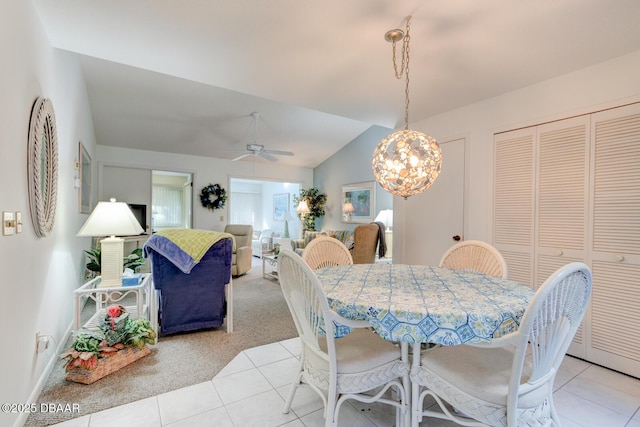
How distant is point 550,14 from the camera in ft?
6.07

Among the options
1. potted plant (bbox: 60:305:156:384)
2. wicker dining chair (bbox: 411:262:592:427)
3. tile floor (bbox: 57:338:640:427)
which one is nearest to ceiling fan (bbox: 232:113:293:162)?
potted plant (bbox: 60:305:156:384)

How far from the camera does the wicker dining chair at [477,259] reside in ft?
6.53

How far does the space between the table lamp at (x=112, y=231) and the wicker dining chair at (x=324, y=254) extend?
1.47 metres

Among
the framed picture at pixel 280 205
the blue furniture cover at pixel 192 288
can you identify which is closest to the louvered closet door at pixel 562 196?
the blue furniture cover at pixel 192 288

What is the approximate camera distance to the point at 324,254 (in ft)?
→ 7.62

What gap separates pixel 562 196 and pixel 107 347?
372cm

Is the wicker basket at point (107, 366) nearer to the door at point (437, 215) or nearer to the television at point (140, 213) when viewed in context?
the door at point (437, 215)

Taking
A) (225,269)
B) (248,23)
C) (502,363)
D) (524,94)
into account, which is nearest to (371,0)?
(248,23)

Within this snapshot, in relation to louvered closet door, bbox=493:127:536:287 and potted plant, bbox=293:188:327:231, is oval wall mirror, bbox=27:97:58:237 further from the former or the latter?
potted plant, bbox=293:188:327:231

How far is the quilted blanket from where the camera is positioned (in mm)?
2461

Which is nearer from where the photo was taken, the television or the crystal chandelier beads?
the crystal chandelier beads

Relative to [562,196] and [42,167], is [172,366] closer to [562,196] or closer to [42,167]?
[42,167]

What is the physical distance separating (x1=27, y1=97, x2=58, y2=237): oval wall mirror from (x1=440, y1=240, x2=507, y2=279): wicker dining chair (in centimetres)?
272

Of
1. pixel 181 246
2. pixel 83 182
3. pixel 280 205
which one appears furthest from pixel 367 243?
pixel 280 205
